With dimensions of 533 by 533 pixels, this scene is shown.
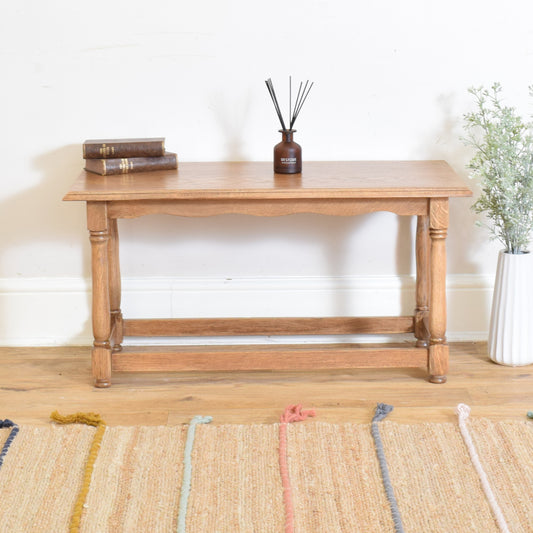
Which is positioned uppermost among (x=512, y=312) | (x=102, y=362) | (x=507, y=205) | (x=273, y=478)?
(x=507, y=205)

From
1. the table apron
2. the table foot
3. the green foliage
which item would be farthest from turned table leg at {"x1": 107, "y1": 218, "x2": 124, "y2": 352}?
the green foliage

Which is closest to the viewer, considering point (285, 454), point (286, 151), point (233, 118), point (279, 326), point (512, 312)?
point (285, 454)

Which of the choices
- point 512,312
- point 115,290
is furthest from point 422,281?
point 115,290

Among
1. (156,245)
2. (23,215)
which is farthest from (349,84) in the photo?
(23,215)

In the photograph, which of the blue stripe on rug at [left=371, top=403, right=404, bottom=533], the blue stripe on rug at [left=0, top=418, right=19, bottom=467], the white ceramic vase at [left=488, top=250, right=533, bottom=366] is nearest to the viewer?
the blue stripe on rug at [left=371, top=403, right=404, bottom=533]

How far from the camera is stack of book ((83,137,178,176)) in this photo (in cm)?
265

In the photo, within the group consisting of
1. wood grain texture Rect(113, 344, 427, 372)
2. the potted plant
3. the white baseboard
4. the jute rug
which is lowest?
Result: the jute rug

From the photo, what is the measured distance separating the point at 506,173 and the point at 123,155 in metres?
1.23

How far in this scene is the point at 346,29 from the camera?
283cm

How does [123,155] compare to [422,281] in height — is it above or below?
above

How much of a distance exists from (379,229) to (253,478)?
1202 mm

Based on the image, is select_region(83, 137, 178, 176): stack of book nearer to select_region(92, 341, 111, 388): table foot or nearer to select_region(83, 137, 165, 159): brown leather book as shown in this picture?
select_region(83, 137, 165, 159): brown leather book

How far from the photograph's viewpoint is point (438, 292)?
2600mm

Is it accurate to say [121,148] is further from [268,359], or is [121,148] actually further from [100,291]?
[268,359]
